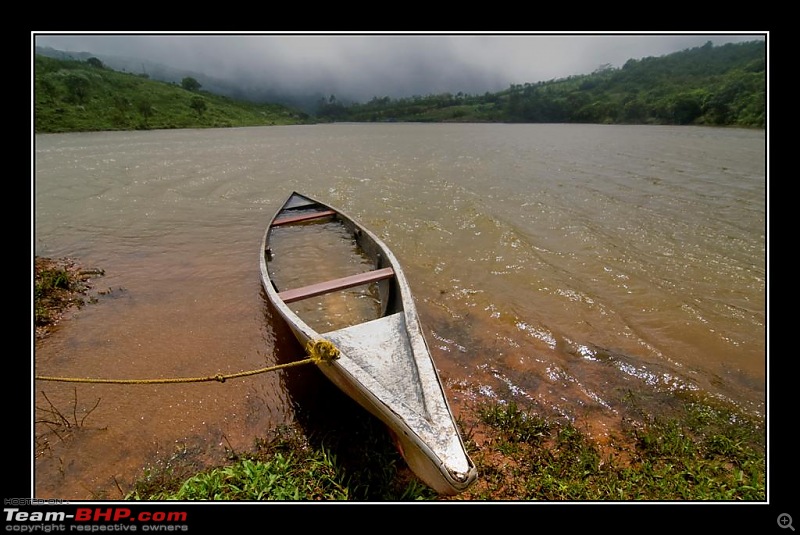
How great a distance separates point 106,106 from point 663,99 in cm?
9166

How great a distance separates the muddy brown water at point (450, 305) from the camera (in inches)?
176

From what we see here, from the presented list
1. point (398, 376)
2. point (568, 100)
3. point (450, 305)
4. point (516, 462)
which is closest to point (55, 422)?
point (398, 376)

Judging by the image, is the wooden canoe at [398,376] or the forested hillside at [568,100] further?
the forested hillside at [568,100]

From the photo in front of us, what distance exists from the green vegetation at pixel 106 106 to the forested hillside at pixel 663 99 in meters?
68.6

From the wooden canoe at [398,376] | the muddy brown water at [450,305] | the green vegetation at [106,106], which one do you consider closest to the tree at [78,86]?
the green vegetation at [106,106]

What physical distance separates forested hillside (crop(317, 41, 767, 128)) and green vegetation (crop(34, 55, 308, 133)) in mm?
68553

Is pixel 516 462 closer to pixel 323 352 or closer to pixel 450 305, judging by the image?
pixel 323 352

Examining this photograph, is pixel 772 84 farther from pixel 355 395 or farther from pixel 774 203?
pixel 355 395

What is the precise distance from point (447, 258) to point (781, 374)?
19.8 feet

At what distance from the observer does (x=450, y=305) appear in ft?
22.5

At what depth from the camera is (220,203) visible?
14.2m

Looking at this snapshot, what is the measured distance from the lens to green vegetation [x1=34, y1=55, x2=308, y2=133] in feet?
161

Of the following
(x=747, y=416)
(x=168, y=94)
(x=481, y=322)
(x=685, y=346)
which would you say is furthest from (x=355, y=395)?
(x=168, y=94)

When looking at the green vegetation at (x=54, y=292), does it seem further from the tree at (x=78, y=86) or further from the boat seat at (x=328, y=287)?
the tree at (x=78, y=86)
